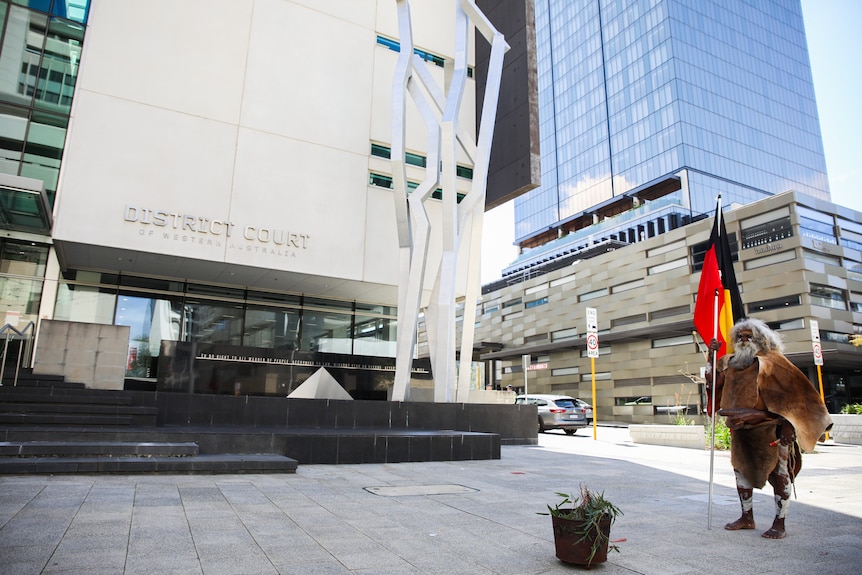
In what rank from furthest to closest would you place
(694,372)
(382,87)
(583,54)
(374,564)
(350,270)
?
(583,54) < (694,372) < (382,87) < (350,270) < (374,564)

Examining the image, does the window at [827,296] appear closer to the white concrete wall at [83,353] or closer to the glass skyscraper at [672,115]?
the glass skyscraper at [672,115]

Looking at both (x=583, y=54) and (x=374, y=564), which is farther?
(x=583, y=54)

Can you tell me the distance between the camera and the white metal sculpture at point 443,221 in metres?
14.9

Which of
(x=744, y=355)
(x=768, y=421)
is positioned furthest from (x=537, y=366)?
(x=768, y=421)

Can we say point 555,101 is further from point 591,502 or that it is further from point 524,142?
point 591,502

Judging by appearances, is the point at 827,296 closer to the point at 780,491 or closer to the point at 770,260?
the point at 770,260

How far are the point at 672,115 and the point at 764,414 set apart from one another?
8295 centimetres

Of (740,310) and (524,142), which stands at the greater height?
(524,142)

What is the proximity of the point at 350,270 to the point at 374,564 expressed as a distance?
51.2 ft

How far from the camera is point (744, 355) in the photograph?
5434 millimetres

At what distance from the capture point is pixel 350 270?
1898 cm

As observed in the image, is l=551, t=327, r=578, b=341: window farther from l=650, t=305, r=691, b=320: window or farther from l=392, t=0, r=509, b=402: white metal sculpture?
l=392, t=0, r=509, b=402: white metal sculpture

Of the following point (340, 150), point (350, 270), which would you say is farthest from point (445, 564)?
point (340, 150)

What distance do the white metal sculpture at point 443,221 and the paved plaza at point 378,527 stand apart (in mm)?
6678
